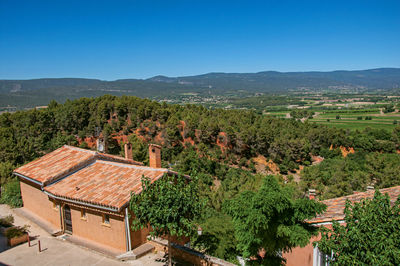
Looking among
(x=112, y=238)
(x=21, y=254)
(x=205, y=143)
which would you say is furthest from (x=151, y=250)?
(x=205, y=143)

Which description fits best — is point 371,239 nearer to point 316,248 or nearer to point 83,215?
point 316,248

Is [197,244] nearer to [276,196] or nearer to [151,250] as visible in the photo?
[151,250]

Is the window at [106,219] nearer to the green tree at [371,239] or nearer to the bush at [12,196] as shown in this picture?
the green tree at [371,239]

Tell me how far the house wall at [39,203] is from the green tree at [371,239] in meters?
11.6

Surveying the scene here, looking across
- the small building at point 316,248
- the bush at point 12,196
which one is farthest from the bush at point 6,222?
the small building at point 316,248

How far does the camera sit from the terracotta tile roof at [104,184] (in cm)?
1074

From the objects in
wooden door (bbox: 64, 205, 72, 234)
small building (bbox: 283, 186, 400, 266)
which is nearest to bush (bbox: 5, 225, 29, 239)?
wooden door (bbox: 64, 205, 72, 234)

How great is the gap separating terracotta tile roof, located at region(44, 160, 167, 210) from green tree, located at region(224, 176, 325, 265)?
4.49 meters

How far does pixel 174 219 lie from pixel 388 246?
514cm

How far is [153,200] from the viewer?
28.4ft

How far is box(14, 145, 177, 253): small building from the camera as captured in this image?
10508 mm

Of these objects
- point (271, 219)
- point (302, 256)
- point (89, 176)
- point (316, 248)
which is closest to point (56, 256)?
point (89, 176)

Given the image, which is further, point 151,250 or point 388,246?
point 151,250

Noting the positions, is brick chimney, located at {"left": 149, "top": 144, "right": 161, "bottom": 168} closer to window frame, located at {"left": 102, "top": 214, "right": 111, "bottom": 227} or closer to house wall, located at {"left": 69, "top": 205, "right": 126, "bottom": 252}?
window frame, located at {"left": 102, "top": 214, "right": 111, "bottom": 227}
